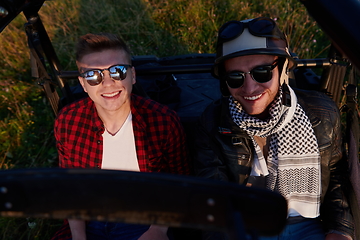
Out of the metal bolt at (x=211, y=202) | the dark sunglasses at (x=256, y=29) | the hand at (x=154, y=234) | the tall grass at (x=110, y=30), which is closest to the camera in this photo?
the metal bolt at (x=211, y=202)

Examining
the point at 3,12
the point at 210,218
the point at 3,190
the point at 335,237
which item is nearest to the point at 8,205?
the point at 3,190

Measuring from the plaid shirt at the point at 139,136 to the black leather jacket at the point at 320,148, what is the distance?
0.20 meters

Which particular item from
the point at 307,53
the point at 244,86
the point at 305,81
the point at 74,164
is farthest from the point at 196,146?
the point at 307,53

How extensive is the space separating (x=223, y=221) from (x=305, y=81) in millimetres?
2345

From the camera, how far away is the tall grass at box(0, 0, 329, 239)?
3.77m

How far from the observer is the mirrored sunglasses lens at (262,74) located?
182 centimetres

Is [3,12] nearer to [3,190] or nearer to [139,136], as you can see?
[3,190]

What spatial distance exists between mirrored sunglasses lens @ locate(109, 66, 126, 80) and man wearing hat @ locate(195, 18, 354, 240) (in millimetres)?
618

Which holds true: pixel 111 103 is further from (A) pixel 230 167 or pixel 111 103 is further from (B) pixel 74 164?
(A) pixel 230 167

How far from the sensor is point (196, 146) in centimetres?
213

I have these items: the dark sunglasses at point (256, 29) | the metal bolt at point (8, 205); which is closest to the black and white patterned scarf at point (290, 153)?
the dark sunglasses at point (256, 29)

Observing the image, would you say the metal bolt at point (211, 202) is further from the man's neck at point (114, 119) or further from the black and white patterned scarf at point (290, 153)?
the man's neck at point (114, 119)

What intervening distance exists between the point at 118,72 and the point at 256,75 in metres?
0.91

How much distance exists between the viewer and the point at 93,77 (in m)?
2.06
